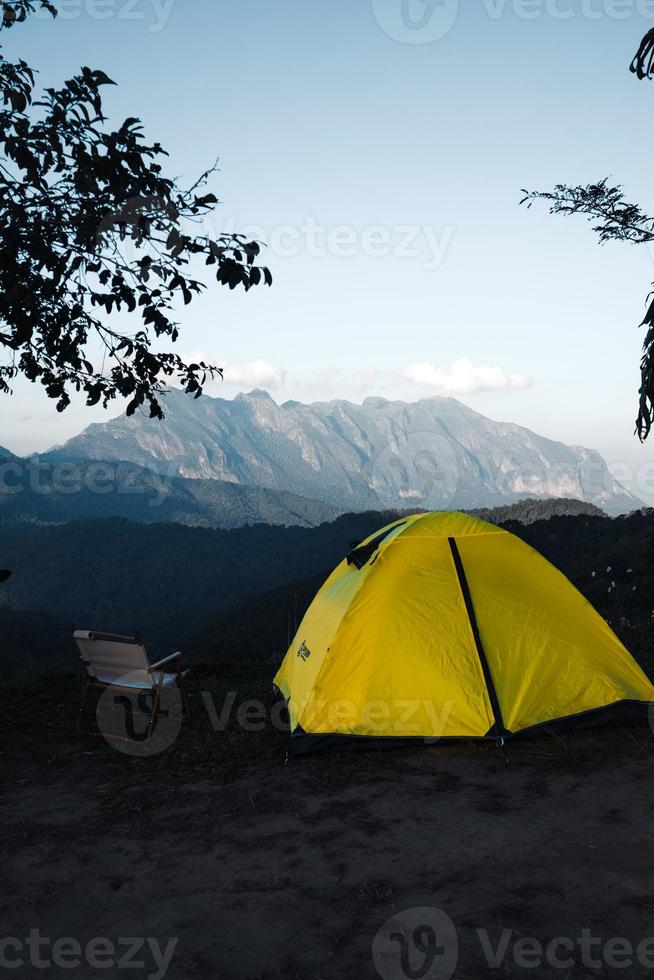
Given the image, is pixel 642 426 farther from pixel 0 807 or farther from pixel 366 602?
pixel 0 807

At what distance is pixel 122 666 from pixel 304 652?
1924mm

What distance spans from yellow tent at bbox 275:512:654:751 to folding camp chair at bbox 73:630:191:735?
4.75 feet

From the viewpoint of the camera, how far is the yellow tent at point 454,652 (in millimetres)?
6355

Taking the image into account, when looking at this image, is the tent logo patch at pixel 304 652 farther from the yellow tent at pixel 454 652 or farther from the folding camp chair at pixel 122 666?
the folding camp chair at pixel 122 666

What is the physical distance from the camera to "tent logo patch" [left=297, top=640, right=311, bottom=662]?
7427mm

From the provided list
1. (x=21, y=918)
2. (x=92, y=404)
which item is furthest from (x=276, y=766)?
(x=92, y=404)

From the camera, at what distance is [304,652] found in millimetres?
7617

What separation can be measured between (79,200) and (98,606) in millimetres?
122465

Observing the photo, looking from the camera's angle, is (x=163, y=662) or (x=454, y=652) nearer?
(x=454, y=652)

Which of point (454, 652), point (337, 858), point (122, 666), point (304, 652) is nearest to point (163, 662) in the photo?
point (122, 666)

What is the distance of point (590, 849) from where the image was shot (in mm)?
4512

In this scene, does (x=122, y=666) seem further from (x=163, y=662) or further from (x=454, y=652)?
(x=454, y=652)

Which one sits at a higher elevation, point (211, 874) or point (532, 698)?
point (532, 698)

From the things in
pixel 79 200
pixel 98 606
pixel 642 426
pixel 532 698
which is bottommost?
pixel 98 606
